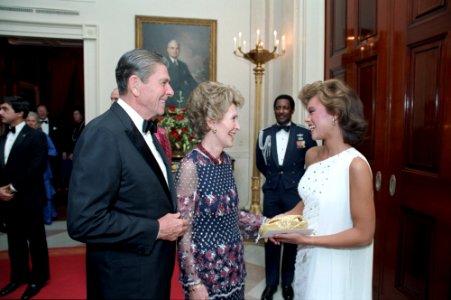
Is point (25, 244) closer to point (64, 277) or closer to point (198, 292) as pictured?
point (64, 277)

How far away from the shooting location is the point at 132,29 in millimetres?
6199

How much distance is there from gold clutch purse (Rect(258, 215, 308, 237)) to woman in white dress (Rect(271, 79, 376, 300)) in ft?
0.16

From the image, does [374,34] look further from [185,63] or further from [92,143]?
[185,63]

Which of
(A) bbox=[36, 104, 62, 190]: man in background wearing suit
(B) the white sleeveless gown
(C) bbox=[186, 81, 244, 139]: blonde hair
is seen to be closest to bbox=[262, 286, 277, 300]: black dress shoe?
(B) the white sleeveless gown

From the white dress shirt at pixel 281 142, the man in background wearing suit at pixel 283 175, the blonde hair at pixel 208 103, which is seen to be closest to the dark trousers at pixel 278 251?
the man in background wearing suit at pixel 283 175

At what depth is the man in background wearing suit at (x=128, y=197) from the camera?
52.3 inches

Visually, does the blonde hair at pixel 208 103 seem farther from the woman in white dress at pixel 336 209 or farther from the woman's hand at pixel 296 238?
the woman's hand at pixel 296 238

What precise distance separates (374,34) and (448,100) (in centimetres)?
93

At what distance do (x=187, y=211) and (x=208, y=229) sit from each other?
0.49ft

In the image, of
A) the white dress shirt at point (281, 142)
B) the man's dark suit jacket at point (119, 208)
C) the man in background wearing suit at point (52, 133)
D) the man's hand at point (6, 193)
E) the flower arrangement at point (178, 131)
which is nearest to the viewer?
the man's dark suit jacket at point (119, 208)

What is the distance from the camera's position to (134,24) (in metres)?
6.19

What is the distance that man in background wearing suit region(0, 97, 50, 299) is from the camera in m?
3.43

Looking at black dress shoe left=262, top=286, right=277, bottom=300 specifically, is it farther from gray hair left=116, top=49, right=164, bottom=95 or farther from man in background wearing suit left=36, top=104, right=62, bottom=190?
man in background wearing suit left=36, top=104, right=62, bottom=190

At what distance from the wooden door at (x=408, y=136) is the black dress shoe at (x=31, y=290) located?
2.88 meters
